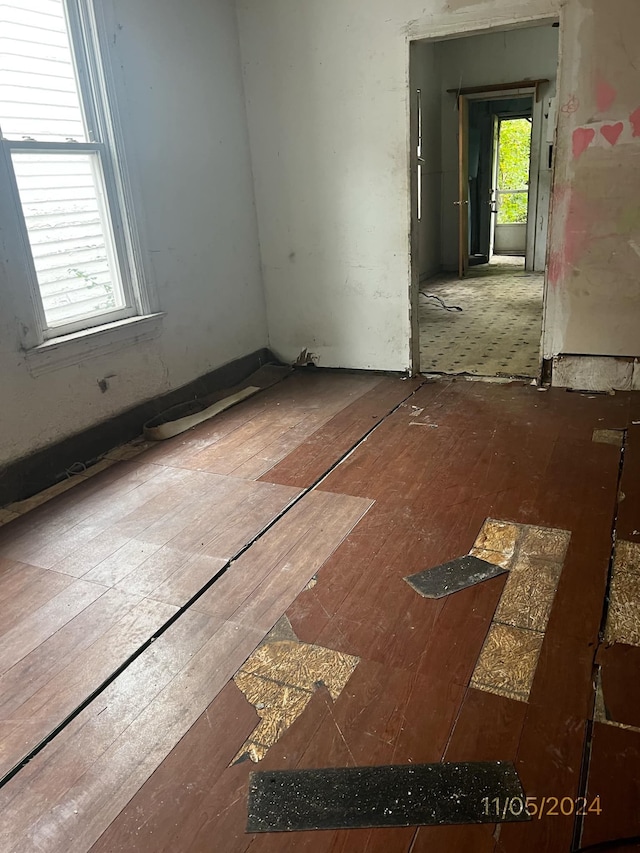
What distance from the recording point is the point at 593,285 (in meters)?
3.97

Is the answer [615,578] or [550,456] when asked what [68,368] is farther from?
[615,578]

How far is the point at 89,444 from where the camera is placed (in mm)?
A: 3555

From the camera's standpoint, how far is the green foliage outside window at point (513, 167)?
1166cm

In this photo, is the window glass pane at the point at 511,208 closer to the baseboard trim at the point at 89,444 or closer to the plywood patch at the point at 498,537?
the baseboard trim at the point at 89,444

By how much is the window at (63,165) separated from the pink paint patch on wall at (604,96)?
9.52 feet

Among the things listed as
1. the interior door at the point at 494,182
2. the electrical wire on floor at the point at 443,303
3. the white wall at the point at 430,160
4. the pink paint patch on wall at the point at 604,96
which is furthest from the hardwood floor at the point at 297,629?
the interior door at the point at 494,182

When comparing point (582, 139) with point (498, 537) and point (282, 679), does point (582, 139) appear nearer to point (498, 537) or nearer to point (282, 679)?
point (498, 537)

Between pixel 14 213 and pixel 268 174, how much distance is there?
2300 millimetres

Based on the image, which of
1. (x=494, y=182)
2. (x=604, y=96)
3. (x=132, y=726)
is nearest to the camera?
(x=132, y=726)

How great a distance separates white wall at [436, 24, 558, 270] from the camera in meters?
8.18

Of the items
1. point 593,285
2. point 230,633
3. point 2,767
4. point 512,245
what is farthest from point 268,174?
point 512,245

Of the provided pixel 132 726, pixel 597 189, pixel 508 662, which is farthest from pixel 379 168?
pixel 132 726

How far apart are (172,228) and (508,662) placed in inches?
134

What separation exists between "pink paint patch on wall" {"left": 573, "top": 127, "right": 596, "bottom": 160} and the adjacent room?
2 centimetres
